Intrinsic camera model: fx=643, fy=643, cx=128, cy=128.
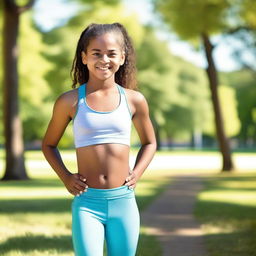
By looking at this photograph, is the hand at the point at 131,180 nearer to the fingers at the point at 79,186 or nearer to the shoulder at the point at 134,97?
the fingers at the point at 79,186

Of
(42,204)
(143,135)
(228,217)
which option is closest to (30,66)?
(42,204)

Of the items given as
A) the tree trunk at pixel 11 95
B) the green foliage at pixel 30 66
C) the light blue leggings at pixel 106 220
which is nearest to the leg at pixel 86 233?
the light blue leggings at pixel 106 220

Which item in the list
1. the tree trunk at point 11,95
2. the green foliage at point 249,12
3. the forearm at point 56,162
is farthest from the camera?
the green foliage at point 249,12

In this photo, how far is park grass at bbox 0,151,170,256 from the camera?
298 inches

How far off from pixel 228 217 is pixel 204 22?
47.2 feet

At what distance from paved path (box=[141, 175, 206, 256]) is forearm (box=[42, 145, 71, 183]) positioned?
3787 millimetres

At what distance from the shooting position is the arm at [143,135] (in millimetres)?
3893

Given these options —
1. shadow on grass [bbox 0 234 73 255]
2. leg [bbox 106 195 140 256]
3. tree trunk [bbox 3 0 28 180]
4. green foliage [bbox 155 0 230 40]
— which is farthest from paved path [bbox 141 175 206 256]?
green foliage [bbox 155 0 230 40]

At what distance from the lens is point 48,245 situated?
307 inches

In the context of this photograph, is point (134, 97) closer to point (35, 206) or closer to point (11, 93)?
point (35, 206)

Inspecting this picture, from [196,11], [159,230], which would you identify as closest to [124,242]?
[159,230]

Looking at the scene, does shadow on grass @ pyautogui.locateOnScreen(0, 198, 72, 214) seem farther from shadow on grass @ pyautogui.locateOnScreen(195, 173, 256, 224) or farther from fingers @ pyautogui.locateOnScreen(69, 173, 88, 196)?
fingers @ pyautogui.locateOnScreen(69, 173, 88, 196)

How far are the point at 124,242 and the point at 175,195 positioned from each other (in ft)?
40.7

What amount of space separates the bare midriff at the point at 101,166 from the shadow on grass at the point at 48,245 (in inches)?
145
